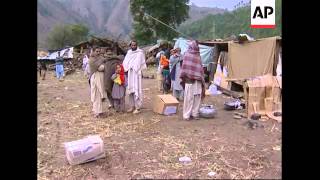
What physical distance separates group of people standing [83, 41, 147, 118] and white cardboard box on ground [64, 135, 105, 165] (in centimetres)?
375

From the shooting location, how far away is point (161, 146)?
7512mm

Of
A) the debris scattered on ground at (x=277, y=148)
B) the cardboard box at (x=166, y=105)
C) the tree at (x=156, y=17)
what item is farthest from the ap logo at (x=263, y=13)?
the tree at (x=156, y=17)

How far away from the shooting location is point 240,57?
14414mm

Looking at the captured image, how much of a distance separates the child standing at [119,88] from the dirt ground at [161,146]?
30cm

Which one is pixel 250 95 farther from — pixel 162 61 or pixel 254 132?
pixel 162 61

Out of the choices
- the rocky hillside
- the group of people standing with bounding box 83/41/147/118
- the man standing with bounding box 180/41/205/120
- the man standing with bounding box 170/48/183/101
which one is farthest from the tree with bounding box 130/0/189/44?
the rocky hillside

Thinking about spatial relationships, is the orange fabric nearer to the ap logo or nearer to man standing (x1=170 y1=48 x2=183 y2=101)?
man standing (x1=170 y1=48 x2=183 y2=101)

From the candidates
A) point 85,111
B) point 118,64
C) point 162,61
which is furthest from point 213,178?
point 162,61

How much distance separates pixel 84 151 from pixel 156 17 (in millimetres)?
35312

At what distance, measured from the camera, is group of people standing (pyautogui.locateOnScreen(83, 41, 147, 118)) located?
33.9 feet

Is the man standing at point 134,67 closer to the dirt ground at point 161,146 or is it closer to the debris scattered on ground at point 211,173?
the dirt ground at point 161,146

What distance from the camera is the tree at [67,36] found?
6494 cm
